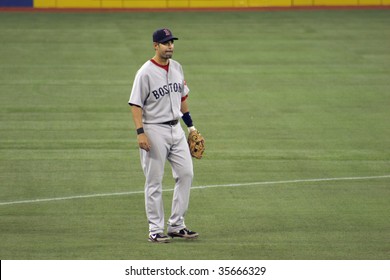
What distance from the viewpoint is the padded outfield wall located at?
95.2 ft

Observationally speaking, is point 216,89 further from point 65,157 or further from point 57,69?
point 65,157

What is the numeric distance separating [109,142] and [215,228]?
5.03m

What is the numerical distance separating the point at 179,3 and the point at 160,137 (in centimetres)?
1853

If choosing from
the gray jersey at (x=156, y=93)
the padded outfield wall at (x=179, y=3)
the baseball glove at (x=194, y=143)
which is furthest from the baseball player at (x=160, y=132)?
the padded outfield wall at (x=179, y=3)

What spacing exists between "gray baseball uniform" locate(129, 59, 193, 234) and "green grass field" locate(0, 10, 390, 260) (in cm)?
39

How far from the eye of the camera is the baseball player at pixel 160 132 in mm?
10859

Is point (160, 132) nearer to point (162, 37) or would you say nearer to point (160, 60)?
point (160, 60)

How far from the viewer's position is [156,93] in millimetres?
10891

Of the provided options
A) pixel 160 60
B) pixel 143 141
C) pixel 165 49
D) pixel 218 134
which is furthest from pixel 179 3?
pixel 143 141

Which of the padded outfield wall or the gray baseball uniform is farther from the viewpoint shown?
the padded outfield wall

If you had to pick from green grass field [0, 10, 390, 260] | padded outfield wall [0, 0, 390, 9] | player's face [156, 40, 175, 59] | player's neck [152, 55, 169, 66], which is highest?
player's face [156, 40, 175, 59]

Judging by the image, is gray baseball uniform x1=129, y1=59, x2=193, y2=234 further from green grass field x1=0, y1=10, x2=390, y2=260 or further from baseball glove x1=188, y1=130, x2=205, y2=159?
green grass field x1=0, y1=10, x2=390, y2=260

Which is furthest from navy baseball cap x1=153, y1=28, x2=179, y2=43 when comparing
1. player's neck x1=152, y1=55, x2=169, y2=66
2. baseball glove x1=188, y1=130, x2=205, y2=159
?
baseball glove x1=188, y1=130, x2=205, y2=159

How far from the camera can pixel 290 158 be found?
15344 mm
